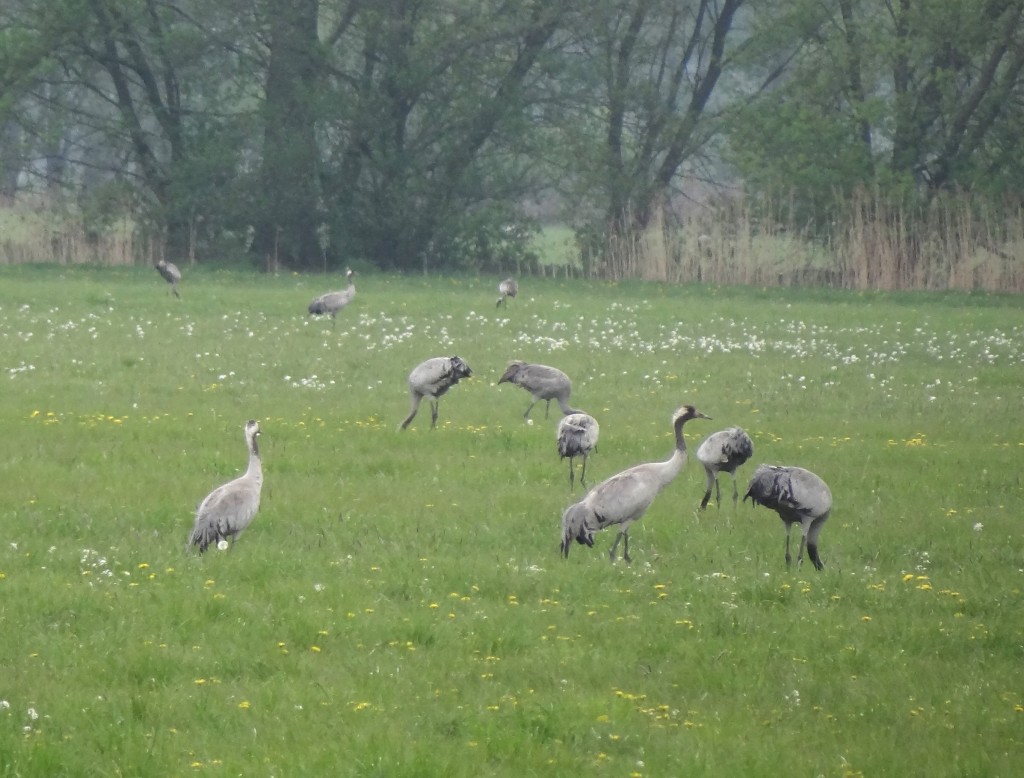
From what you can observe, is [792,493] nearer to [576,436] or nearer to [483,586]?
[483,586]

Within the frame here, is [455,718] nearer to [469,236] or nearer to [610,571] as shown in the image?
[610,571]

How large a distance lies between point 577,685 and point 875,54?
38.6 meters

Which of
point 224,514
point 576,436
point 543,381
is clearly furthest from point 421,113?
point 224,514

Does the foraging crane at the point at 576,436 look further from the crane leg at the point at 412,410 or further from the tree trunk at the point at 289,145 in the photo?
the tree trunk at the point at 289,145

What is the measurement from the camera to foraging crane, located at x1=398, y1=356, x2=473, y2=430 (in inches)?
657

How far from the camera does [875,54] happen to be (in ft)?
145

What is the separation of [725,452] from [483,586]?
3.26m

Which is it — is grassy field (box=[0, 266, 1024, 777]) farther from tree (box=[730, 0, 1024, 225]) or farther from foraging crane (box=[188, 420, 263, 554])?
tree (box=[730, 0, 1024, 225])

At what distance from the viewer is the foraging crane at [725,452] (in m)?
12.8

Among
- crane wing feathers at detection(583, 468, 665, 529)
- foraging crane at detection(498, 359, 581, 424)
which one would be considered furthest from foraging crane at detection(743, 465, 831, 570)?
foraging crane at detection(498, 359, 581, 424)

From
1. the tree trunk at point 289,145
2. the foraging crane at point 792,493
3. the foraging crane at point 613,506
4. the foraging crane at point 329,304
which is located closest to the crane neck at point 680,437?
the foraging crane at point 613,506

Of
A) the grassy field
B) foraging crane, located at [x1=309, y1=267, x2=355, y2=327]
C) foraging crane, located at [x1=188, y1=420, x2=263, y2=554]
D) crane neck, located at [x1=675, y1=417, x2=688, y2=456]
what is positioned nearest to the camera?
the grassy field

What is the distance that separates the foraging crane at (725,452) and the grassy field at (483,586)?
38cm

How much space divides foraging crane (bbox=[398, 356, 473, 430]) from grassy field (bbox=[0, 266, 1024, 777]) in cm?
36
